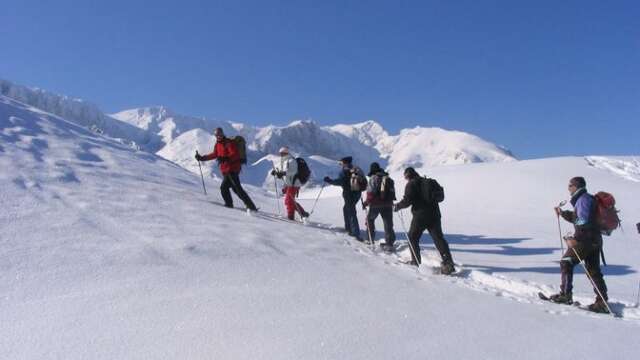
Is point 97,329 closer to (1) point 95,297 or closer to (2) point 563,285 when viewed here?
(1) point 95,297

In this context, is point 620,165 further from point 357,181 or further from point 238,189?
point 238,189

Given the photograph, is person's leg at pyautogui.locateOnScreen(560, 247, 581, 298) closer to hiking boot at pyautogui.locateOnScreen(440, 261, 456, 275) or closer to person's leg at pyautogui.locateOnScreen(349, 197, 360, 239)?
hiking boot at pyautogui.locateOnScreen(440, 261, 456, 275)

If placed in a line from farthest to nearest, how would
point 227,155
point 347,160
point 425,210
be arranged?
point 347,160, point 227,155, point 425,210

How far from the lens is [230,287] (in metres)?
5.34

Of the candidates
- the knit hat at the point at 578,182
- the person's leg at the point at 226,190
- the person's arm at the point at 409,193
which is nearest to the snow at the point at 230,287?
the person's leg at the point at 226,190

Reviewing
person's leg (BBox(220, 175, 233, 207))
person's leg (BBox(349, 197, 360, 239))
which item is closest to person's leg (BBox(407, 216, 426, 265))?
person's leg (BBox(349, 197, 360, 239))

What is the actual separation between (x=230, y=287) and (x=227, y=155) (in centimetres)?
547

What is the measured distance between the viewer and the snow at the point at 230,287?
4086 millimetres

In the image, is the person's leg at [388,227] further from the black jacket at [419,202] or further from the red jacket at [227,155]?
the red jacket at [227,155]

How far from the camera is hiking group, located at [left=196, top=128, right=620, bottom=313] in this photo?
6.66 meters

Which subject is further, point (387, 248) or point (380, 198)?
point (380, 198)

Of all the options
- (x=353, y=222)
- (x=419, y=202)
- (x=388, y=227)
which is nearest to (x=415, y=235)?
(x=419, y=202)

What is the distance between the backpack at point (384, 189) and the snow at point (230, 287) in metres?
1.23

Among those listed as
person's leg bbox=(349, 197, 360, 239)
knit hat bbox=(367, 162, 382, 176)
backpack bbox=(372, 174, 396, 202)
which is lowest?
person's leg bbox=(349, 197, 360, 239)
